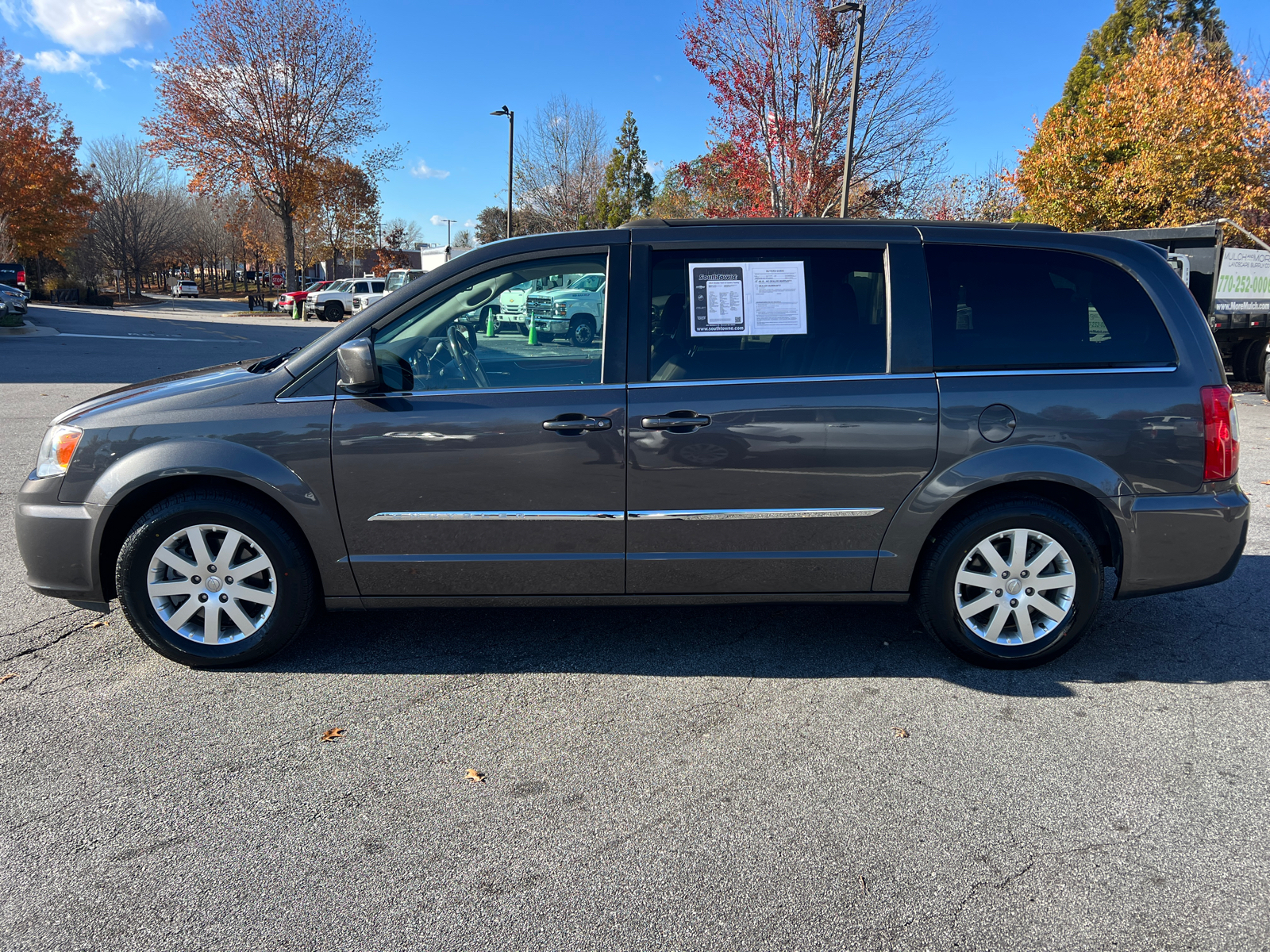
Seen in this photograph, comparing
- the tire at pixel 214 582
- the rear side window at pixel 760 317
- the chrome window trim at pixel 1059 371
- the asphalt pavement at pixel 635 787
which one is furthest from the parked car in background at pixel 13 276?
the chrome window trim at pixel 1059 371

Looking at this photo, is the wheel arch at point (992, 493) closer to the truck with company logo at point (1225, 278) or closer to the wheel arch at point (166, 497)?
the wheel arch at point (166, 497)

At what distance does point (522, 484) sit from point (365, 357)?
32.0 inches

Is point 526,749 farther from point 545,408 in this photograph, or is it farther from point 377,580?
point 545,408

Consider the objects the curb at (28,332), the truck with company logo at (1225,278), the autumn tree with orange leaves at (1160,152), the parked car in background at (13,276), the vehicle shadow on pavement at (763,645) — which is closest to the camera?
the vehicle shadow on pavement at (763,645)

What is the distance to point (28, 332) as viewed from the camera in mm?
24875

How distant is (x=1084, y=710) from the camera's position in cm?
348

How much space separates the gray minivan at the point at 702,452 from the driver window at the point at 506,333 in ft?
0.05

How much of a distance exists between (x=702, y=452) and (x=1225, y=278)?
46.4ft

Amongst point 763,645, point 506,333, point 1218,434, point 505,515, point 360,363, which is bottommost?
point 763,645

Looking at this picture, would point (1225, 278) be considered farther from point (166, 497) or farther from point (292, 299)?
point (292, 299)

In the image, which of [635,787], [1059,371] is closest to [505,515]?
[635,787]

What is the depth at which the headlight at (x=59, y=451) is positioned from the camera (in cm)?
366

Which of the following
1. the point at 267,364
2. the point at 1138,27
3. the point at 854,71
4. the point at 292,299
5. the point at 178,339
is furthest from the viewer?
the point at 292,299

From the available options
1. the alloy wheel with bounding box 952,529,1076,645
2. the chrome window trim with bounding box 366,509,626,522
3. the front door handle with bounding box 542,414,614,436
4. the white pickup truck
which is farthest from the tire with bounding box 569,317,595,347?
the alloy wheel with bounding box 952,529,1076,645
